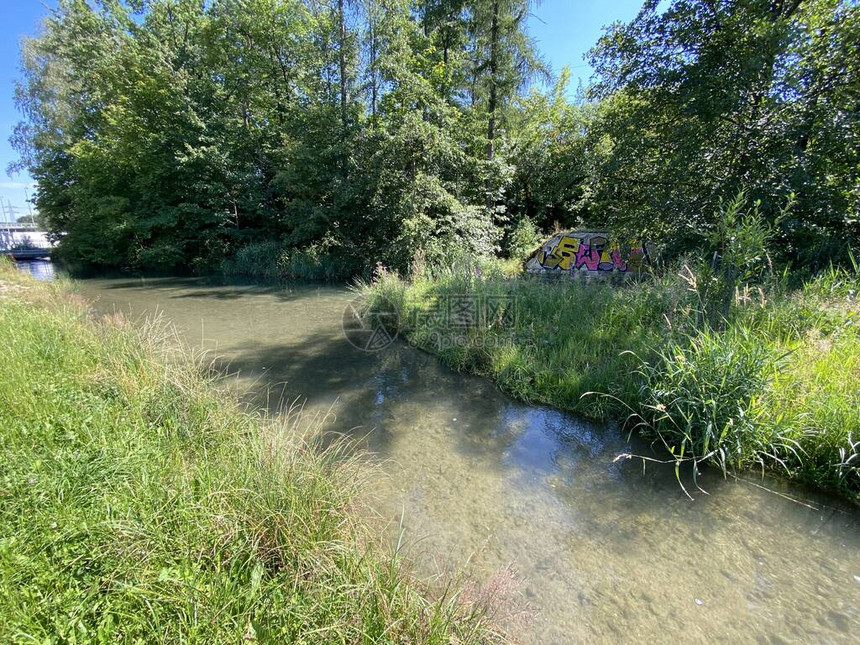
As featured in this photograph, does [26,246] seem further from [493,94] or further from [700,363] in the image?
[700,363]

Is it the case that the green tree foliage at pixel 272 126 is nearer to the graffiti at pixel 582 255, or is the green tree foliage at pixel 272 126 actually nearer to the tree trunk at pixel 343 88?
the tree trunk at pixel 343 88

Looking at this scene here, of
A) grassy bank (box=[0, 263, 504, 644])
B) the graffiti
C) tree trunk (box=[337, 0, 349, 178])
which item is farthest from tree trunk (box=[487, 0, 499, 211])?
grassy bank (box=[0, 263, 504, 644])

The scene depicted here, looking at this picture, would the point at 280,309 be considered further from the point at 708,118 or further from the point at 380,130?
the point at 708,118

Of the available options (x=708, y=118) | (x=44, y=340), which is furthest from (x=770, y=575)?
(x=708, y=118)

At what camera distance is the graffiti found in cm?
1014

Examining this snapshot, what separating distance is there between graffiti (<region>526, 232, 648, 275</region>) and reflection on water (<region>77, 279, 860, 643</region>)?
719 cm

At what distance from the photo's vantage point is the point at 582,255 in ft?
36.5

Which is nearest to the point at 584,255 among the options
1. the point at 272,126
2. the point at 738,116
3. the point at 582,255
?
the point at 582,255

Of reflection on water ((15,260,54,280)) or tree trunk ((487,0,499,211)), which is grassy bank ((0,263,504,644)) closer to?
tree trunk ((487,0,499,211))

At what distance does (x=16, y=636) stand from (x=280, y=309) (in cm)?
968

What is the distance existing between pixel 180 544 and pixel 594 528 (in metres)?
2.68
